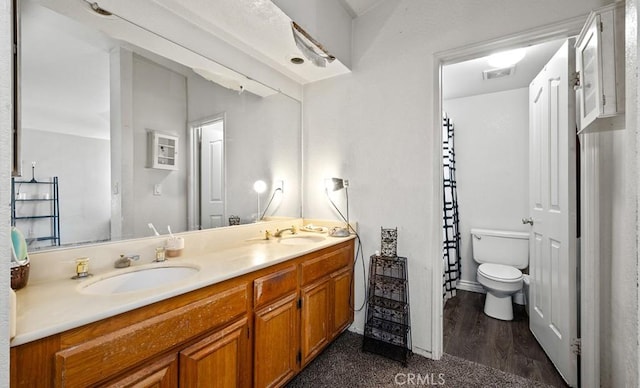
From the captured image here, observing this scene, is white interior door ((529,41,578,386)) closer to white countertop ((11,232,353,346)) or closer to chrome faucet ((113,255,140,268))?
white countertop ((11,232,353,346))

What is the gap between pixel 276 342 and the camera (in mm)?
1466

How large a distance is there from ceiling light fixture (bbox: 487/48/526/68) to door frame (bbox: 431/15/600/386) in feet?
1.95

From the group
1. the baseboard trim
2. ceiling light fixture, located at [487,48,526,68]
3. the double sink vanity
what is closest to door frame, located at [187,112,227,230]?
the double sink vanity

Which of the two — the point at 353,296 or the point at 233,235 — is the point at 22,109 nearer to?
the point at 233,235

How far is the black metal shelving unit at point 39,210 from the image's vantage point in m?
1.07

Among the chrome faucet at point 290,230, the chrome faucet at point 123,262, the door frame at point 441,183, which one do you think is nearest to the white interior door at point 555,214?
the door frame at point 441,183

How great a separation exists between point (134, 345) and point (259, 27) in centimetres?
180

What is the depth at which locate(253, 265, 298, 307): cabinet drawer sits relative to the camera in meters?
1.35

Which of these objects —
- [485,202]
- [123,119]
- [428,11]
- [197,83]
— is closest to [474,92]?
[485,202]

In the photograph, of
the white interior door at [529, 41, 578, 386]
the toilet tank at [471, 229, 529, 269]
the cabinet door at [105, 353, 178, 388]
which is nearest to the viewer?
the cabinet door at [105, 353, 178, 388]

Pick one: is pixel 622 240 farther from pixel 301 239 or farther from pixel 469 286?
pixel 469 286

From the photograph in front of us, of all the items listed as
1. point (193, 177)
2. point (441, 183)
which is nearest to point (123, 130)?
point (193, 177)

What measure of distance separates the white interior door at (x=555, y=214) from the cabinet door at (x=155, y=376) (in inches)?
85.5

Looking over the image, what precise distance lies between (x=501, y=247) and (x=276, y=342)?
2642 millimetres
